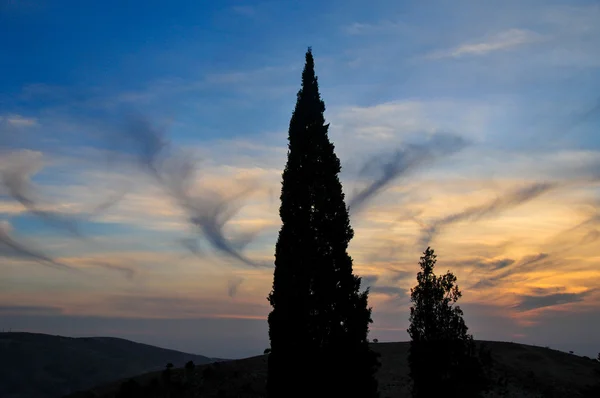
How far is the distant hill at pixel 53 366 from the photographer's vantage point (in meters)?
142

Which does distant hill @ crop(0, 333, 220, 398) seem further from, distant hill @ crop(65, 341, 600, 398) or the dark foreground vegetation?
the dark foreground vegetation

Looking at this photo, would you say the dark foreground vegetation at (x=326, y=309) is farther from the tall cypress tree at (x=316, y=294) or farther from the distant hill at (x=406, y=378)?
the distant hill at (x=406, y=378)

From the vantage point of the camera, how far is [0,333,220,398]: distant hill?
142 metres

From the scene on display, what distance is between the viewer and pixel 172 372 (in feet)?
198

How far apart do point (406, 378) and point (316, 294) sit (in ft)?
101

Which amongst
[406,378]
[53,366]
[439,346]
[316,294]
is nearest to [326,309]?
[316,294]

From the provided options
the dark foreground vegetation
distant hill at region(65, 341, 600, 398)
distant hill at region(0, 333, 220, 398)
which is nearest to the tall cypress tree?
the dark foreground vegetation

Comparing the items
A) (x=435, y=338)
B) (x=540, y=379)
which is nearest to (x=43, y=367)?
(x=540, y=379)

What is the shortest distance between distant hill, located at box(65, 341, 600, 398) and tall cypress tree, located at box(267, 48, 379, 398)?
21.9 meters

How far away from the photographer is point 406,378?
5697 cm

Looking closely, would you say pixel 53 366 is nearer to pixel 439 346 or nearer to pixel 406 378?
pixel 406 378

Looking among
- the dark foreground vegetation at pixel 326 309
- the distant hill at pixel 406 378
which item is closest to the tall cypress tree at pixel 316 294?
the dark foreground vegetation at pixel 326 309

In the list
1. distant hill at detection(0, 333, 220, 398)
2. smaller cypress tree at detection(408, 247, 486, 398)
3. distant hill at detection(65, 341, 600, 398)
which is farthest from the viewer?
distant hill at detection(0, 333, 220, 398)

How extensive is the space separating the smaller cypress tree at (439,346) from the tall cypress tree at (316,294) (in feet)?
9.43
